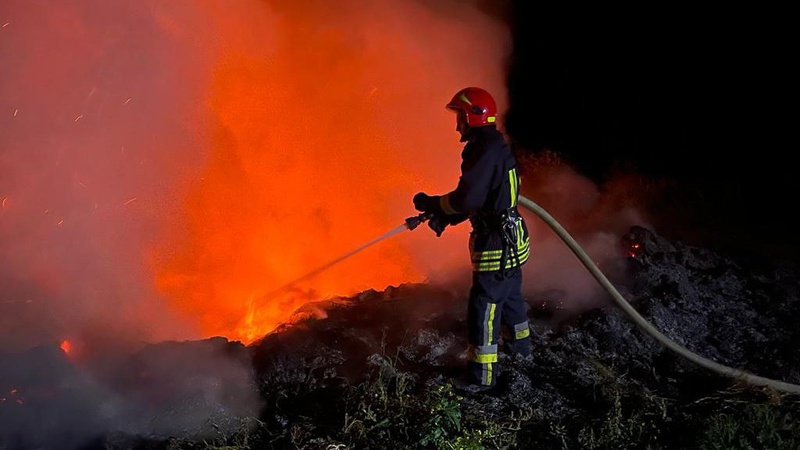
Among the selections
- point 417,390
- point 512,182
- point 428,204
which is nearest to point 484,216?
point 512,182

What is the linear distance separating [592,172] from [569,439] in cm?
933

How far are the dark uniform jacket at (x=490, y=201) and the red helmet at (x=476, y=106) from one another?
2.3 inches

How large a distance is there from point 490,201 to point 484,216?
12cm

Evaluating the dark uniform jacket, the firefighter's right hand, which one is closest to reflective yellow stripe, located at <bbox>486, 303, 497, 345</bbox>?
the dark uniform jacket

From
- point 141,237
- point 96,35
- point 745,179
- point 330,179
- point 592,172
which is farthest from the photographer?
point 592,172

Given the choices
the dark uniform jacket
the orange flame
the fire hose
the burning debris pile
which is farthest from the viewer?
the orange flame

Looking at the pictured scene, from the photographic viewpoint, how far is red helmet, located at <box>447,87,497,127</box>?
13.6 feet

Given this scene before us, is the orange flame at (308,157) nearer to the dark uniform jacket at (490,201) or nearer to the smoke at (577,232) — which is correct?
the smoke at (577,232)

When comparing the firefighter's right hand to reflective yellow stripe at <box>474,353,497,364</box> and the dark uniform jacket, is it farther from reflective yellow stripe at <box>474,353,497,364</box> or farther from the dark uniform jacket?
reflective yellow stripe at <box>474,353,497,364</box>

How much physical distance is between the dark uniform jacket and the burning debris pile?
0.97m

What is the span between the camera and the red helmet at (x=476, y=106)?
4.16m

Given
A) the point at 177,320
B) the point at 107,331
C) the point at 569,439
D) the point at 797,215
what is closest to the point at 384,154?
the point at 177,320

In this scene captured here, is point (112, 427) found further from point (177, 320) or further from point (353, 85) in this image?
point (353, 85)

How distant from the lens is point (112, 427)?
401cm
